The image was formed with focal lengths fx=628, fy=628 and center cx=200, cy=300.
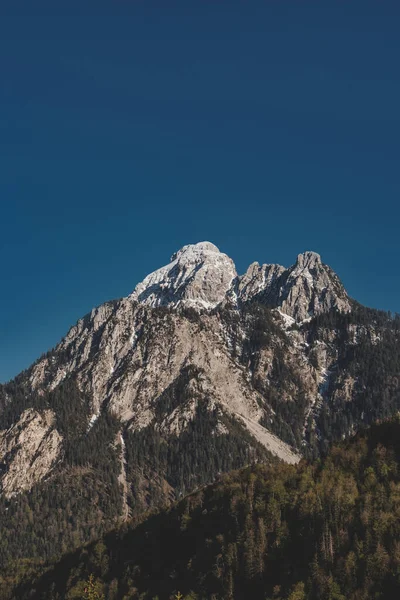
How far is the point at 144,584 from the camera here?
14700 centimetres

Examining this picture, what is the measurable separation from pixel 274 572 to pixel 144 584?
1369 inches

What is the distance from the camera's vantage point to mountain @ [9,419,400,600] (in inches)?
4774

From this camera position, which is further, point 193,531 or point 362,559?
point 193,531

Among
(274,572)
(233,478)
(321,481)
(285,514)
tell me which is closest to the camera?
(274,572)

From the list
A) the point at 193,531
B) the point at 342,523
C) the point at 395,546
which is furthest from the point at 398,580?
the point at 193,531

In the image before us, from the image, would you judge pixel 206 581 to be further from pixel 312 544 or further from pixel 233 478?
pixel 233 478

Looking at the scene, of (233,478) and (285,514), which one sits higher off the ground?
(233,478)

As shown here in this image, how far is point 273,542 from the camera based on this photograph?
13575 cm

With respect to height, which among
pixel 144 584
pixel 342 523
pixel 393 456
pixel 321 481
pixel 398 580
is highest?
pixel 393 456

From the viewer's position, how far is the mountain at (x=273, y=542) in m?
121

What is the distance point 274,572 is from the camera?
426 feet

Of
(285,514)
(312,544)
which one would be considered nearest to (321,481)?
(285,514)

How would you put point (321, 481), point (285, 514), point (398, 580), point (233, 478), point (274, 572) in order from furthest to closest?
1. point (233, 478)
2. point (321, 481)
3. point (285, 514)
4. point (274, 572)
5. point (398, 580)

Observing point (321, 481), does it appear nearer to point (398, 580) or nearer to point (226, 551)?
point (226, 551)
